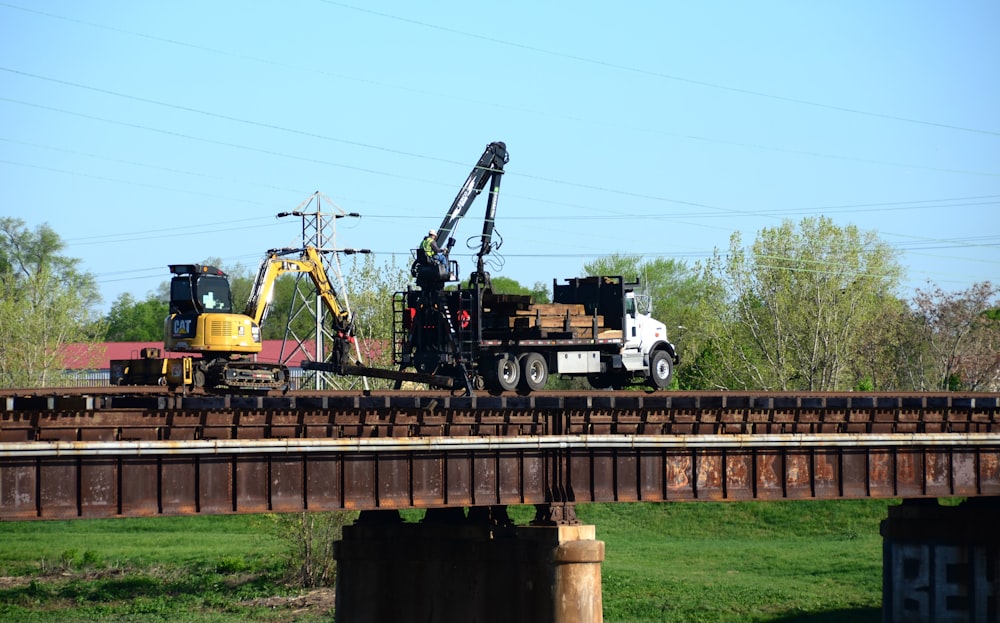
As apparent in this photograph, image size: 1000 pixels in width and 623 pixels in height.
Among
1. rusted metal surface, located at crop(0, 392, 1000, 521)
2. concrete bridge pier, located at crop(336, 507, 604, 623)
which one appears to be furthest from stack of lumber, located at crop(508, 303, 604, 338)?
concrete bridge pier, located at crop(336, 507, 604, 623)

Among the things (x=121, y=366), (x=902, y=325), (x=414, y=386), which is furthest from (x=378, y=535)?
(x=902, y=325)

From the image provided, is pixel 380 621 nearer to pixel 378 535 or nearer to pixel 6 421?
pixel 378 535

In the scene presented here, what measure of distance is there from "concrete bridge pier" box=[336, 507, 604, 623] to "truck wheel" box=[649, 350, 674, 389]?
9.78 meters

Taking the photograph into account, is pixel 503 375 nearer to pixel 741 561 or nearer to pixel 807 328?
pixel 741 561

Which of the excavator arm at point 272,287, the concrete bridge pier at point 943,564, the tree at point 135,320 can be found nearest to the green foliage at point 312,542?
the excavator arm at point 272,287

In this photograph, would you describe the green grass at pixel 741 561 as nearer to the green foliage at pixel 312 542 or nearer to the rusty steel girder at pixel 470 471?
the green foliage at pixel 312 542

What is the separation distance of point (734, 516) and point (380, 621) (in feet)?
87.7

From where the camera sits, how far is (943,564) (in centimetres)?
3600

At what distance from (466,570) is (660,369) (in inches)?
478

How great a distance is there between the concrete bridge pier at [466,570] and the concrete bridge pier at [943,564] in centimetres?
1166

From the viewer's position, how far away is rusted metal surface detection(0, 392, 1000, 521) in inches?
937

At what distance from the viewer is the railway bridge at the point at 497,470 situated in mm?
24141

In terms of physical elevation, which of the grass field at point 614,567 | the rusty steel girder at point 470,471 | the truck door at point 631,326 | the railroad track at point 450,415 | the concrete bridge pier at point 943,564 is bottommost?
the grass field at point 614,567

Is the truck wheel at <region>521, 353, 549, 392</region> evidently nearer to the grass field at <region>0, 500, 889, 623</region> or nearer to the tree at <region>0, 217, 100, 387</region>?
the grass field at <region>0, 500, 889, 623</region>
